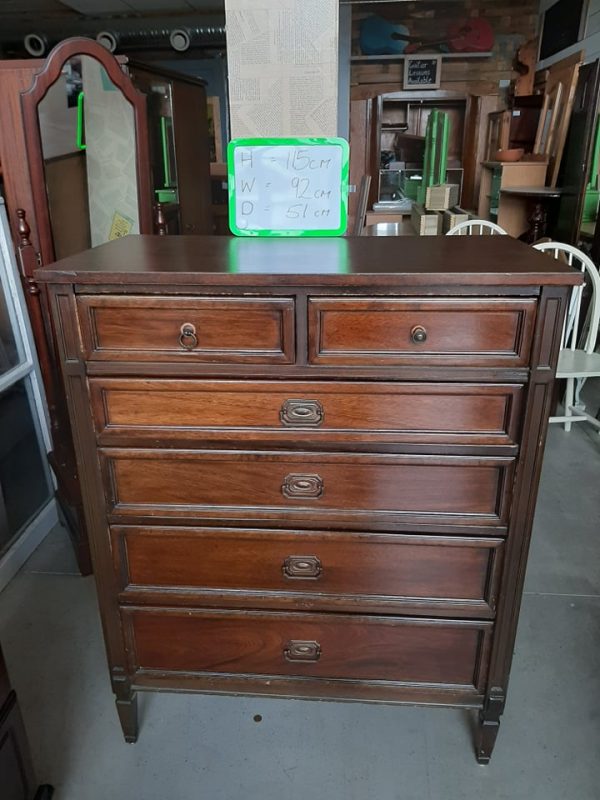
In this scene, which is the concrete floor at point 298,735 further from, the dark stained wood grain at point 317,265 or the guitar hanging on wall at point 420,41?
the guitar hanging on wall at point 420,41

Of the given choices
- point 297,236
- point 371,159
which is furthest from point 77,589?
point 371,159

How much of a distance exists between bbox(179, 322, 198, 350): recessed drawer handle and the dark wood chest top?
0.27 feet

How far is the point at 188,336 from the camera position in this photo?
1.05 meters

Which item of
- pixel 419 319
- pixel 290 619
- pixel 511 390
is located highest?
pixel 419 319

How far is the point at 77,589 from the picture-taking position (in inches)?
75.2

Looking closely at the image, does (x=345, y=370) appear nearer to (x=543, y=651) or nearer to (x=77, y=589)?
(x=543, y=651)

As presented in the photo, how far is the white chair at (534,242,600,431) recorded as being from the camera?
8.61 ft

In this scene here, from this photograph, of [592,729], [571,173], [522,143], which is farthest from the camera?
[522,143]

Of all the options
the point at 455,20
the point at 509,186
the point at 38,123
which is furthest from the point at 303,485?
the point at 455,20

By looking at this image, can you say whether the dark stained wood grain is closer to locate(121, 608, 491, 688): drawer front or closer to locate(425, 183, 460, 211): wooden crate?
locate(121, 608, 491, 688): drawer front

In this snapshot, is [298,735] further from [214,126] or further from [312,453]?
[214,126]

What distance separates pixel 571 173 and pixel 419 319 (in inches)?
120

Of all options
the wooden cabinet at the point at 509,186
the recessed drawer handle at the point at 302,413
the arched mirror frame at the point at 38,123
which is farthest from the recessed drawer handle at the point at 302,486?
the wooden cabinet at the point at 509,186

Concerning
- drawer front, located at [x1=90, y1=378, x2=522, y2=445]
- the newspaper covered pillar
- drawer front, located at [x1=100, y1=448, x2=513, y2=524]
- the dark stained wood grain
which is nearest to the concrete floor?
drawer front, located at [x1=100, y1=448, x2=513, y2=524]
